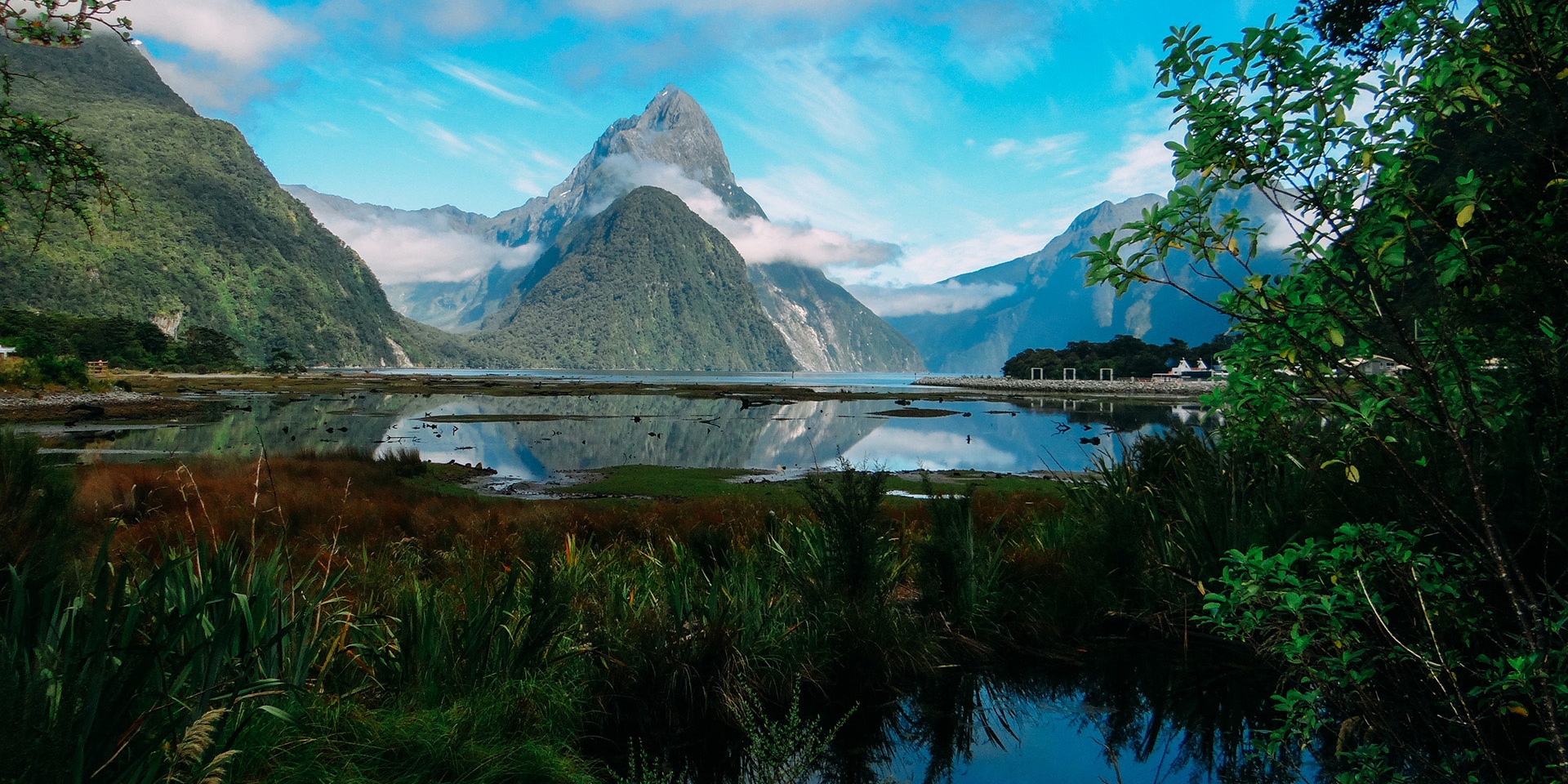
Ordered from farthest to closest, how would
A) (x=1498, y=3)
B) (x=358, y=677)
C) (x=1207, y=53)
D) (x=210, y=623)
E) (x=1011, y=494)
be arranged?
(x=1011, y=494) → (x=358, y=677) → (x=210, y=623) → (x=1207, y=53) → (x=1498, y=3)

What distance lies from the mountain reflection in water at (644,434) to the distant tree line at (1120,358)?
64.8 meters

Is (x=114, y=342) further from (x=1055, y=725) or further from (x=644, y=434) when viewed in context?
(x=1055, y=725)

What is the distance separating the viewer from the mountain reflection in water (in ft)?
83.3

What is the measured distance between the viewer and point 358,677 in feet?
14.5

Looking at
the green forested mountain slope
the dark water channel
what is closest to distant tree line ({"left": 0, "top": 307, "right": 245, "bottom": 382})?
the green forested mountain slope

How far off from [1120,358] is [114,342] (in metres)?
140

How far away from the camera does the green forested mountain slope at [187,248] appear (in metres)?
124

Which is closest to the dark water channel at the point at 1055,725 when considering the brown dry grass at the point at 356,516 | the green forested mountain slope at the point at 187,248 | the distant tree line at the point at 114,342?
the brown dry grass at the point at 356,516

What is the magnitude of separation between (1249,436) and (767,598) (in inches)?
148

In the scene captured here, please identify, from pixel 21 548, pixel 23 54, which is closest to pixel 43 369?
pixel 21 548

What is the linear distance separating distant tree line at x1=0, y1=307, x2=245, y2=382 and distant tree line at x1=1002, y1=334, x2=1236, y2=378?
130m

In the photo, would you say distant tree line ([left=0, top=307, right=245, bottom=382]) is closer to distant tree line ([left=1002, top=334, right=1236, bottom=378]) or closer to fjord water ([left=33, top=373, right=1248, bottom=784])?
fjord water ([left=33, top=373, right=1248, bottom=784])

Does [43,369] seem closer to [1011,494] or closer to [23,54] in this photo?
[1011,494]

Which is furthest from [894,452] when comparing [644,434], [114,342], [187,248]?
[187,248]
